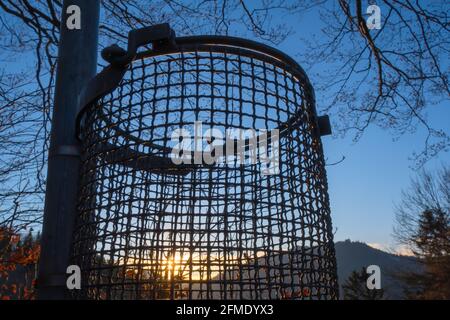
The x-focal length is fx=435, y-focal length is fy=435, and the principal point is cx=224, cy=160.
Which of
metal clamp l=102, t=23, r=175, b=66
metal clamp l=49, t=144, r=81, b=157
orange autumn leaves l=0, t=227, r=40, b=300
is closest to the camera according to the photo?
metal clamp l=102, t=23, r=175, b=66

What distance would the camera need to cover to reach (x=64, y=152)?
1.15 m

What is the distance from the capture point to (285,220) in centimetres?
101

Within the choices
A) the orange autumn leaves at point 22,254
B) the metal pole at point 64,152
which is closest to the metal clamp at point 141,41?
the metal pole at point 64,152

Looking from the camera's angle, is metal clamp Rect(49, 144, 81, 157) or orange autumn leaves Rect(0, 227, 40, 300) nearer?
metal clamp Rect(49, 144, 81, 157)

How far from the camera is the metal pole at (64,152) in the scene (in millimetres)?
1059

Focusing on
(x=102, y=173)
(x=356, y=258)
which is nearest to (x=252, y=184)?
(x=102, y=173)

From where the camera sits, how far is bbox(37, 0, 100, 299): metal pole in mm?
1059

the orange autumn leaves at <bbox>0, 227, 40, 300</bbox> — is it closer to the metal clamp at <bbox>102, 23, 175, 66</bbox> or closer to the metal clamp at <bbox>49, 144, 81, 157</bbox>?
the metal clamp at <bbox>49, 144, 81, 157</bbox>

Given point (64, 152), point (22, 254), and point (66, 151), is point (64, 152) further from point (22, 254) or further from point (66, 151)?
point (22, 254)

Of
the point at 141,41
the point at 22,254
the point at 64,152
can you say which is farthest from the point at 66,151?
the point at 22,254

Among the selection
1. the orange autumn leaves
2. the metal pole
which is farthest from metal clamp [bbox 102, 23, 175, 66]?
the orange autumn leaves
